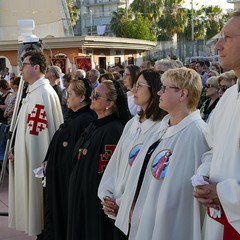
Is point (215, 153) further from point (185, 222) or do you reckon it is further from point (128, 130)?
point (128, 130)

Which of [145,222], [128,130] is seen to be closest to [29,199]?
[128,130]

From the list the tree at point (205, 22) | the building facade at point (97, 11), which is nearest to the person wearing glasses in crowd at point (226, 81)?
the tree at point (205, 22)

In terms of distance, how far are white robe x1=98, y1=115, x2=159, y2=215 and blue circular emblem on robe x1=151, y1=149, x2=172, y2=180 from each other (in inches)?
13.6

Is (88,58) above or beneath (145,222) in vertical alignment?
above

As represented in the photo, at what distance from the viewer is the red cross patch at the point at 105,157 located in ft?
13.7

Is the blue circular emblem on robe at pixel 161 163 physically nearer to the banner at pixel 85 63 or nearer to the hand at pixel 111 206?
the hand at pixel 111 206

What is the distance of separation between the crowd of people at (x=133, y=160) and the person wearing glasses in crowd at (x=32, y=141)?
0.01 metres

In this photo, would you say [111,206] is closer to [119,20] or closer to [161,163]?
[161,163]

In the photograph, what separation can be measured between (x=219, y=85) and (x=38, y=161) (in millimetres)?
2534

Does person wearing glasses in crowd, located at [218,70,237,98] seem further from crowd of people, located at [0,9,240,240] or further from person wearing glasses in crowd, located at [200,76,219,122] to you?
crowd of people, located at [0,9,240,240]

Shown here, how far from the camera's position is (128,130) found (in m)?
3.90

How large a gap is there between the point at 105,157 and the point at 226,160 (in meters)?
1.76

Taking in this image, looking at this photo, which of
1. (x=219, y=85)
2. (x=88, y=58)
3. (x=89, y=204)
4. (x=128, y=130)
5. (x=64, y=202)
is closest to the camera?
(x=128, y=130)

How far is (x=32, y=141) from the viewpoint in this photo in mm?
5445
